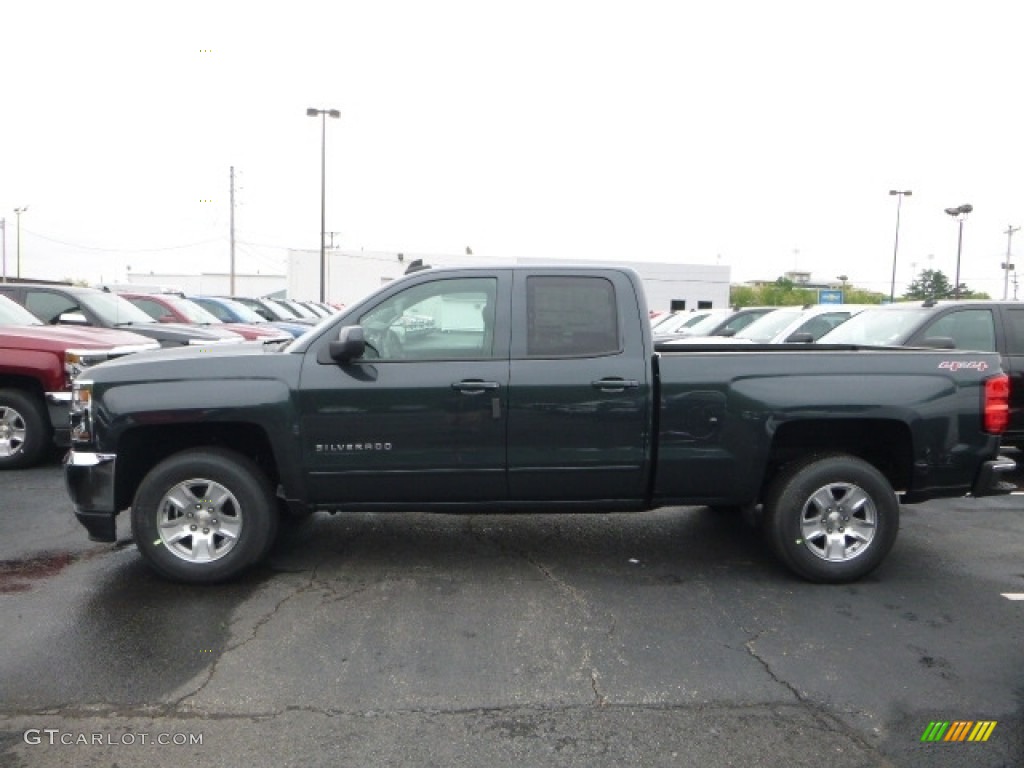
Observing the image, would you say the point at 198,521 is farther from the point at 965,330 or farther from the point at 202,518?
the point at 965,330

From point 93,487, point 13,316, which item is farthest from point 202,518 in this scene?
point 13,316

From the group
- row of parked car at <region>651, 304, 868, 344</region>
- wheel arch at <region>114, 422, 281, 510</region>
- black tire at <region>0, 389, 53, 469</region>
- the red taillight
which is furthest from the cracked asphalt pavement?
row of parked car at <region>651, 304, 868, 344</region>

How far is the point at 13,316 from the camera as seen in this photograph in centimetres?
894

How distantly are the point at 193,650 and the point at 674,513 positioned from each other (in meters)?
4.02

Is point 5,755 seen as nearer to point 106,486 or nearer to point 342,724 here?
point 342,724

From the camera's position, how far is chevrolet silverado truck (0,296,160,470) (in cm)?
787

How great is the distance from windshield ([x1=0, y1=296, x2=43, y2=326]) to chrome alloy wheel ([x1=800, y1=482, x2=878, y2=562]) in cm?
792

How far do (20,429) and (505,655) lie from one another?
20.3 ft

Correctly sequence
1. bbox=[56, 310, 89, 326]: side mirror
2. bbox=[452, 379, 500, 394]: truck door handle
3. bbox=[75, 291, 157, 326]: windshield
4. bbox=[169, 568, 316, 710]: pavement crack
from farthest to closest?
1. bbox=[75, 291, 157, 326]: windshield
2. bbox=[56, 310, 89, 326]: side mirror
3. bbox=[452, 379, 500, 394]: truck door handle
4. bbox=[169, 568, 316, 710]: pavement crack

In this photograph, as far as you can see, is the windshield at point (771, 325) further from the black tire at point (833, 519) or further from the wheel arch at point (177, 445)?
the wheel arch at point (177, 445)

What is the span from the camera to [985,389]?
5.18 metres

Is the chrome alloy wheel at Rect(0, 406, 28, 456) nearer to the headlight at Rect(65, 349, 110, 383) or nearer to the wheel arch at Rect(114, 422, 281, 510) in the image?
the headlight at Rect(65, 349, 110, 383)

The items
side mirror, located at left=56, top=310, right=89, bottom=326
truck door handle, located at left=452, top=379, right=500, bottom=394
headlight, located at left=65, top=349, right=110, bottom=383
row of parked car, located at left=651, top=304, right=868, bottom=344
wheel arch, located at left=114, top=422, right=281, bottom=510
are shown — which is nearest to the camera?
truck door handle, located at left=452, top=379, right=500, bottom=394

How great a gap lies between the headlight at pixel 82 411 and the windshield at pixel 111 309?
6.11 meters
